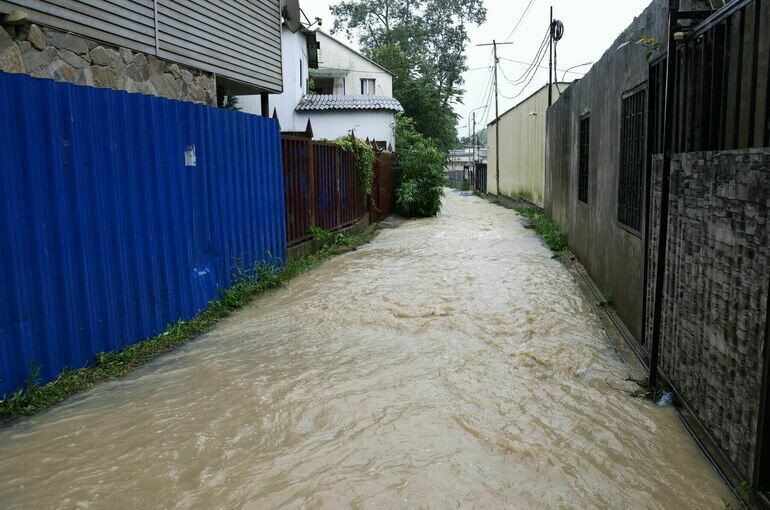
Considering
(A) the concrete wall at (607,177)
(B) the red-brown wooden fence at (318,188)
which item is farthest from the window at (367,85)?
(A) the concrete wall at (607,177)

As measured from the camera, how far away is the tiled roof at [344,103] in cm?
2319

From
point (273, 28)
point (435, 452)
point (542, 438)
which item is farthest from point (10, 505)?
point (273, 28)

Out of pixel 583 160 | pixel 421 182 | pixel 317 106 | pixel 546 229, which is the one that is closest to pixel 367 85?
pixel 317 106

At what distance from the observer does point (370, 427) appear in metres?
3.65

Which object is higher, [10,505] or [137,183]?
[137,183]

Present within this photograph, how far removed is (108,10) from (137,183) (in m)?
2.71

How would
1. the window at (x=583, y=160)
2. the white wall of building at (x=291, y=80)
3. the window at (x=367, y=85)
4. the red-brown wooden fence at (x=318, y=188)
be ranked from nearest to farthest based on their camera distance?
the window at (x=583, y=160), the red-brown wooden fence at (x=318, y=188), the white wall of building at (x=291, y=80), the window at (x=367, y=85)

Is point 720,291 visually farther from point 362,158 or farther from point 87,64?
point 362,158

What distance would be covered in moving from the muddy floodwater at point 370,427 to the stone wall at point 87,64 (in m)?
2.95

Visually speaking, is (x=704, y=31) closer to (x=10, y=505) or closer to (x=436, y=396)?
(x=436, y=396)

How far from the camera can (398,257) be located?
10.2m

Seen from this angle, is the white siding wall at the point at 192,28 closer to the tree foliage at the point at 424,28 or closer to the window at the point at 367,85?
the window at the point at 367,85

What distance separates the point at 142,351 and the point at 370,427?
7.30 feet

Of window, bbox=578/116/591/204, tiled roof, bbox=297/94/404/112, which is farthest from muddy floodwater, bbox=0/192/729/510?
tiled roof, bbox=297/94/404/112
